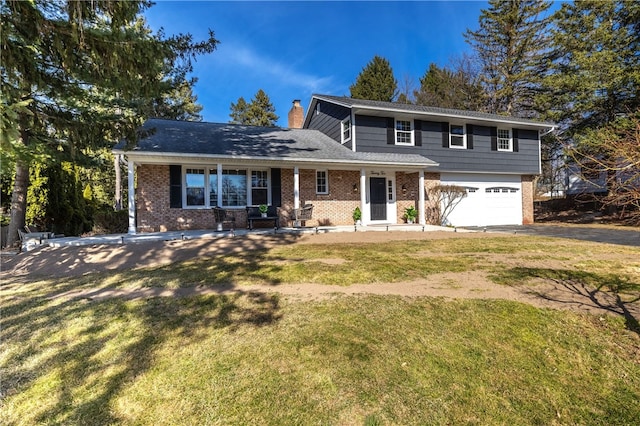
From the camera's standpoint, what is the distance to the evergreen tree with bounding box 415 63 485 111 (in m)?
28.4

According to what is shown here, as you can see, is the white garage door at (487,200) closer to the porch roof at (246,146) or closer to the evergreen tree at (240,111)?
the porch roof at (246,146)

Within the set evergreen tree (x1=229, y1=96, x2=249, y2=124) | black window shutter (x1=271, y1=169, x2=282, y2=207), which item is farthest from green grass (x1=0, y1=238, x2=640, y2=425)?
evergreen tree (x1=229, y1=96, x2=249, y2=124)

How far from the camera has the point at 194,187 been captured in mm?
11930

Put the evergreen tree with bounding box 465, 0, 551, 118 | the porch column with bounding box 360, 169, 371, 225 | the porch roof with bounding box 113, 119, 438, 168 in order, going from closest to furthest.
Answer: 1. the porch roof with bounding box 113, 119, 438, 168
2. the porch column with bounding box 360, 169, 371, 225
3. the evergreen tree with bounding box 465, 0, 551, 118

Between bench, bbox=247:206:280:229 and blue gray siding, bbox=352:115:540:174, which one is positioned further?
blue gray siding, bbox=352:115:540:174

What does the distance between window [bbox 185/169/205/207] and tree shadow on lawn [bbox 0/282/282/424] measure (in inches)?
285

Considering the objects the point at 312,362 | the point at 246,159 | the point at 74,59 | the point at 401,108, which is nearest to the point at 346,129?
the point at 401,108

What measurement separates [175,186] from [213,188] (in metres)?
1.34

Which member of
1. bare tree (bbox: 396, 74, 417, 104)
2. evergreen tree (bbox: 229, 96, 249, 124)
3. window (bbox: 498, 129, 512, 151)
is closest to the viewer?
window (bbox: 498, 129, 512, 151)

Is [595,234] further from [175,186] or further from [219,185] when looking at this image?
[175,186]

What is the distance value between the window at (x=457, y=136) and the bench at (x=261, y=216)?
9717 millimetres

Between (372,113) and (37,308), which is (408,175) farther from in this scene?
(37,308)

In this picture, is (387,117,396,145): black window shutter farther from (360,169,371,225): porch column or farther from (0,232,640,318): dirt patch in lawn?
(0,232,640,318): dirt patch in lawn

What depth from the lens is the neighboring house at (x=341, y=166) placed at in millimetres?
11406
